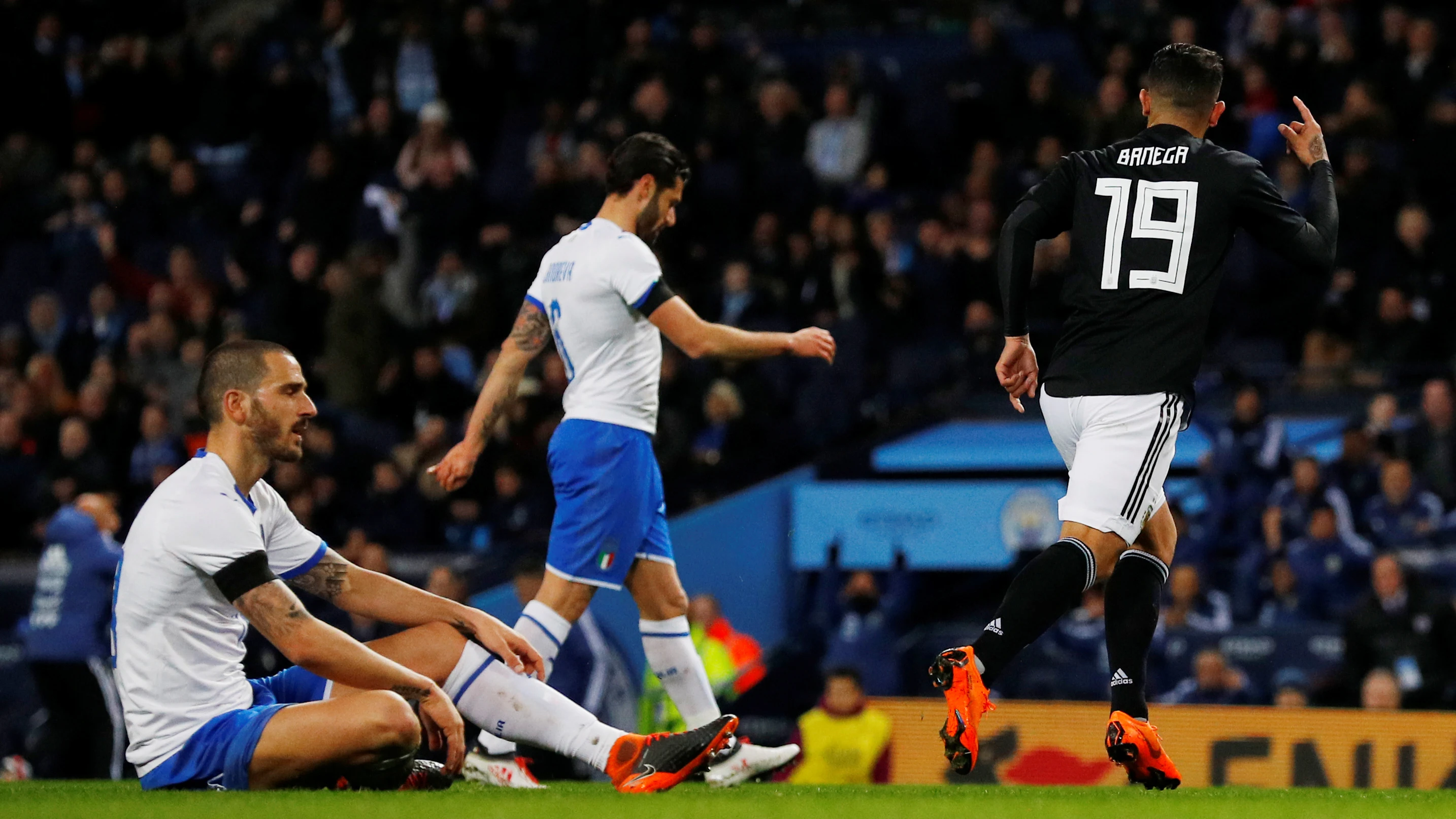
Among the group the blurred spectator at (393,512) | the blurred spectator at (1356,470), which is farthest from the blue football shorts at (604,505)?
the blurred spectator at (393,512)

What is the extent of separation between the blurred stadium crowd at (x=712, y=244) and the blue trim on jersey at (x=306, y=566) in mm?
5490

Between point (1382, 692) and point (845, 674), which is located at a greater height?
point (1382, 692)

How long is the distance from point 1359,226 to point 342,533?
7381 mm

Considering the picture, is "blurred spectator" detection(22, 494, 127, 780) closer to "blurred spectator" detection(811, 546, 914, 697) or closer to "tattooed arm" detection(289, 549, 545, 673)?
"blurred spectator" detection(811, 546, 914, 697)

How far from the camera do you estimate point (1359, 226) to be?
12367mm

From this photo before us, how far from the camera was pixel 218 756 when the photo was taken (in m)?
5.08

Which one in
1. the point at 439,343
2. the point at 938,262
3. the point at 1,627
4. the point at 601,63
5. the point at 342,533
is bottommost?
the point at 1,627

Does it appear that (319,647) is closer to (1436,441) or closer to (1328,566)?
(1328,566)

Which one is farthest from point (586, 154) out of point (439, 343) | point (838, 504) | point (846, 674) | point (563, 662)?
point (846, 674)

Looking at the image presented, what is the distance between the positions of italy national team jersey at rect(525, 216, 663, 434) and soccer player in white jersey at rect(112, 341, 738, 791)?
139cm

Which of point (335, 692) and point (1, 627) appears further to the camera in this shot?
point (1, 627)

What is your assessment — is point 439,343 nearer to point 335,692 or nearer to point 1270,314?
point 1270,314

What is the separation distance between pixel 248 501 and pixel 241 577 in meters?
0.34

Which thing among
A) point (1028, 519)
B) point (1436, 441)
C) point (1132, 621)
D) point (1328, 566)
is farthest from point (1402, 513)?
point (1132, 621)
